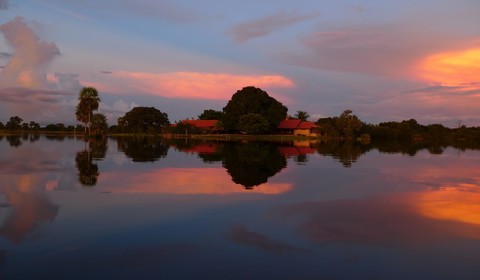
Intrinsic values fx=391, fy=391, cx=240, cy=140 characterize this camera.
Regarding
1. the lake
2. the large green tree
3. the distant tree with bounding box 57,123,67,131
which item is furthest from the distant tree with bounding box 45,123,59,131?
the lake

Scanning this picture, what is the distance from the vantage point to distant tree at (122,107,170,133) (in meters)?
122

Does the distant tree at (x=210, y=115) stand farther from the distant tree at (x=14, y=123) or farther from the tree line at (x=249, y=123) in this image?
the distant tree at (x=14, y=123)

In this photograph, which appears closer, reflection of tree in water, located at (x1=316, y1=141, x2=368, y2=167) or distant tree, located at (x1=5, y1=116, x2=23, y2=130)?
reflection of tree in water, located at (x1=316, y1=141, x2=368, y2=167)

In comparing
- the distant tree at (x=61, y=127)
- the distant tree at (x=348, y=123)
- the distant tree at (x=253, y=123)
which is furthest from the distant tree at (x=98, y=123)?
the distant tree at (x=348, y=123)

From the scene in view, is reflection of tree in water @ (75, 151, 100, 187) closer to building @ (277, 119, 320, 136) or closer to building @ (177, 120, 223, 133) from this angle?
building @ (177, 120, 223, 133)

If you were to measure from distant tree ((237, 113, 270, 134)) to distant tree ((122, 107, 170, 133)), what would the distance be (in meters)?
34.6

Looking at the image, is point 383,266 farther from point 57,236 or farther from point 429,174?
point 429,174

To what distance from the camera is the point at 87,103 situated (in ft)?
302

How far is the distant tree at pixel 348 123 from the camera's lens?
3833 inches

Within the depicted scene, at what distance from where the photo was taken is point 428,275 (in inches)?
283

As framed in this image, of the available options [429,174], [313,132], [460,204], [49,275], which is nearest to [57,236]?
[49,275]

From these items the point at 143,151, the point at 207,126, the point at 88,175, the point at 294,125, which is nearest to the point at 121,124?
the point at 207,126

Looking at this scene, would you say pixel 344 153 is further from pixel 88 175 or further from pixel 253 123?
pixel 253 123

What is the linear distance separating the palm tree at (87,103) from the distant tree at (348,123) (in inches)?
2357
